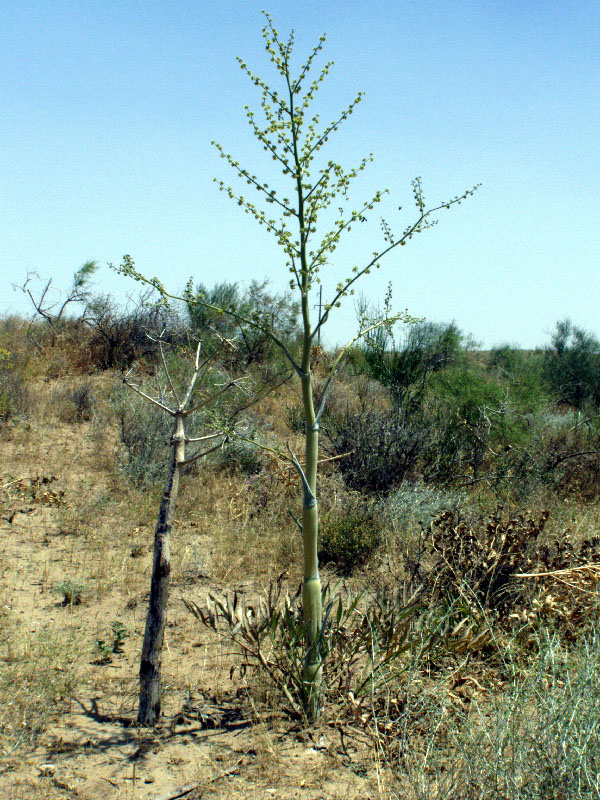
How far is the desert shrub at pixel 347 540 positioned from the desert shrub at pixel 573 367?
35.5 ft

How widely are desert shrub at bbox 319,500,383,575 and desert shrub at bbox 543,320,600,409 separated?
35.5 ft

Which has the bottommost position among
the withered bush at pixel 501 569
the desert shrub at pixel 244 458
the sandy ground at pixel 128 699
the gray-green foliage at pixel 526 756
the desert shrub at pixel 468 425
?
the sandy ground at pixel 128 699

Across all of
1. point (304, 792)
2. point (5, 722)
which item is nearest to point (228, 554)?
point (5, 722)

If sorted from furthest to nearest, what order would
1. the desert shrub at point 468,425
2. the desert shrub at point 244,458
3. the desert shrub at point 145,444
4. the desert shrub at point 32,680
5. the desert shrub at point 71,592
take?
the desert shrub at point 244,458 < the desert shrub at point 468,425 < the desert shrub at point 145,444 < the desert shrub at point 71,592 < the desert shrub at point 32,680

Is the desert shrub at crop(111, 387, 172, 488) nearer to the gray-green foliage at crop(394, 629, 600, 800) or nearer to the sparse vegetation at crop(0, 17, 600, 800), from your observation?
the sparse vegetation at crop(0, 17, 600, 800)

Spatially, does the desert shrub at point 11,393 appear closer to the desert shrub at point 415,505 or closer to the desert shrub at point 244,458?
the desert shrub at point 244,458

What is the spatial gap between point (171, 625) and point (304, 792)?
7.29 ft

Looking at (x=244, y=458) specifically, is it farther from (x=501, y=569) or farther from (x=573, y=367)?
(x=573, y=367)

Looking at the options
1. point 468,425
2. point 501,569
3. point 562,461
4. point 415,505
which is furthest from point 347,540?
point 562,461

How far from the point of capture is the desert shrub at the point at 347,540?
5.88 meters

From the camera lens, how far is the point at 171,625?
4.77 m

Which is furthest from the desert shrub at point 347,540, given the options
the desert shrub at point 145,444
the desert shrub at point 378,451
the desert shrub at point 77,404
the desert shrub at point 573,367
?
the desert shrub at point 573,367

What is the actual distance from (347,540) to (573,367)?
1477 centimetres

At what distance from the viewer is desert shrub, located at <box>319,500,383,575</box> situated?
588 centimetres
